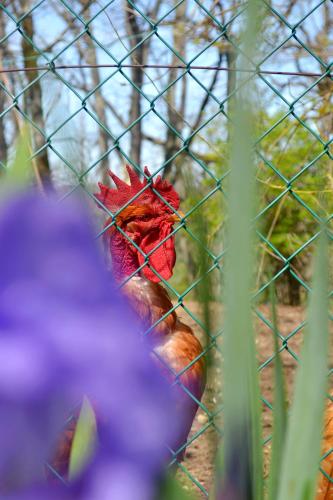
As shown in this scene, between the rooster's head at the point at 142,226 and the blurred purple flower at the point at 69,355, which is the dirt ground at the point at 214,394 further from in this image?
the rooster's head at the point at 142,226

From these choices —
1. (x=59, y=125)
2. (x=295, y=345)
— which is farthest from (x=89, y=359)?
(x=295, y=345)

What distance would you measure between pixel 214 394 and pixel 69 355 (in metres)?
0.10

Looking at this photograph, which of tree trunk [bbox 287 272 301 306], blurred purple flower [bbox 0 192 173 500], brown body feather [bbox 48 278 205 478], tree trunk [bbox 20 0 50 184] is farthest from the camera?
tree trunk [bbox 287 272 301 306]

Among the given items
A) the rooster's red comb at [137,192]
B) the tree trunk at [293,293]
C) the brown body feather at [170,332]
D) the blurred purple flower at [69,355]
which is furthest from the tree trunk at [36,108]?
the tree trunk at [293,293]

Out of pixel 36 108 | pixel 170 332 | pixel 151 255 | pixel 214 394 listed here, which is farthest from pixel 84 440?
pixel 151 255

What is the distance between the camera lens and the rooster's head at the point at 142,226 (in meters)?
2.45

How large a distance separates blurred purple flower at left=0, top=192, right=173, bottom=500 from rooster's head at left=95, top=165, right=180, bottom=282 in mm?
2186

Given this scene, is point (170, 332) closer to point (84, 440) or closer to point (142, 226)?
point (142, 226)

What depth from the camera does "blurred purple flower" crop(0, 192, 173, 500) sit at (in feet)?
0.71

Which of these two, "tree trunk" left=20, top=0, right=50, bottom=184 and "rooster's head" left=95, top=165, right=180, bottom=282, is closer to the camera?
"tree trunk" left=20, top=0, right=50, bottom=184

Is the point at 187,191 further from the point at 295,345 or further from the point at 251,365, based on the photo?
the point at 295,345

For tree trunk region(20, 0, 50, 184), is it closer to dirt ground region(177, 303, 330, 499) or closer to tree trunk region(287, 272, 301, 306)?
dirt ground region(177, 303, 330, 499)

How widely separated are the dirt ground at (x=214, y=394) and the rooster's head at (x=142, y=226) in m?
0.32

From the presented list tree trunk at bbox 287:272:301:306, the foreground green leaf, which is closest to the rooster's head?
the foreground green leaf
